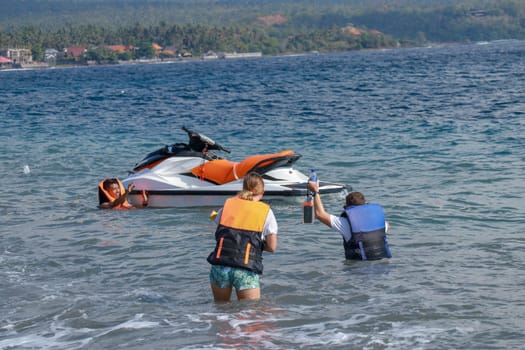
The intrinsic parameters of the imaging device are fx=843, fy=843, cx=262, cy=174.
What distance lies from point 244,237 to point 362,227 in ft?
6.98

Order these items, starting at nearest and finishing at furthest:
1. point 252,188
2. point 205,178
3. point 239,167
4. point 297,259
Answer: point 252,188, point 297,259, point 239,167, point 205,178

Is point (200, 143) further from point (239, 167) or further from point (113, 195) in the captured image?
point (113, 195)

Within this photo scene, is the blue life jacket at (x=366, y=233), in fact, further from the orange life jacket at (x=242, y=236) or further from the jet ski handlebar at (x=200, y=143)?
the jet ski handlebar at (x=200, y=143)

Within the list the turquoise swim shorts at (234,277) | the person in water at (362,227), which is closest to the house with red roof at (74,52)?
the person in water at (362,227)

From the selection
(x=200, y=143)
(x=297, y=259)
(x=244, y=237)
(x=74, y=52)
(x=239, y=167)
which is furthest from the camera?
(x=74, y=52)

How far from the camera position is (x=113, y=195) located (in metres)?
13.8

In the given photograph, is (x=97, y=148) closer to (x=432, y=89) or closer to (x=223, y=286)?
(x=223, y=286)

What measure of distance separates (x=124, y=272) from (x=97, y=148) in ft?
44.1

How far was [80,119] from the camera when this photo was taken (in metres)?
33.1

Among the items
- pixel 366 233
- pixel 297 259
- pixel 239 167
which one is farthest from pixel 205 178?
pixel 366 233

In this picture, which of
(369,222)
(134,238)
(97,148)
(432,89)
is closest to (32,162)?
(97,148)

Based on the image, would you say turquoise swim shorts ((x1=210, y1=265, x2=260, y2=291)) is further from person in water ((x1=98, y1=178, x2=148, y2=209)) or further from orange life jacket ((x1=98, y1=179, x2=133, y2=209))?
orange life jacket ((x1=98, y1=179, x2=133, y2=209))

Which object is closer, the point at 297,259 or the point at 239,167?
the point at 297,259

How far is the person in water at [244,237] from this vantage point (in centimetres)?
767
